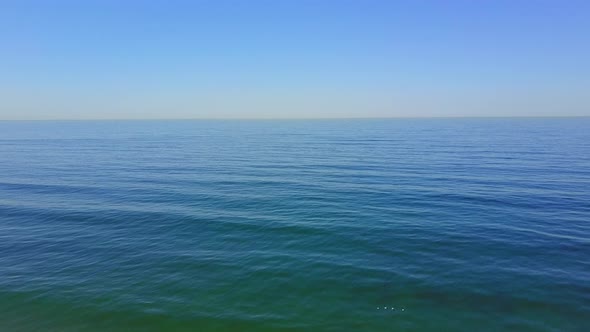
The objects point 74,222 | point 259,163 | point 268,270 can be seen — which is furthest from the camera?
point 259,163

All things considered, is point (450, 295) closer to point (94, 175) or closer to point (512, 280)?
point (512, 280)

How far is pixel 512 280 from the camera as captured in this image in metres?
16.3

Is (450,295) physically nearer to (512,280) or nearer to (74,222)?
(512,280)

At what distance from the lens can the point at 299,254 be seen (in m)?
19.7

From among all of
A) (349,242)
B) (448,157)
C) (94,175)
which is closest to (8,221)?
(94,175)

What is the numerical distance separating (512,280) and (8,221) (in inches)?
1335

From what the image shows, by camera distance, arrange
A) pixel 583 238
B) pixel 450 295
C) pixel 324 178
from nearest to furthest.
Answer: pixel 450 295 < pixel 583 238 < pixel 324 178

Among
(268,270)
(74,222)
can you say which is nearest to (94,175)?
(74,222)

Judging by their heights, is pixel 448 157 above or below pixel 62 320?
above

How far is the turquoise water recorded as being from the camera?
13.9 m

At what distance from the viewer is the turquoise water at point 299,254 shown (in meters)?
13.9

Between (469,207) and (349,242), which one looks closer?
(349,242)

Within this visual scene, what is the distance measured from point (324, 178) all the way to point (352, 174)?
4.08 meters

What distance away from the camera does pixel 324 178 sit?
41406 mm
